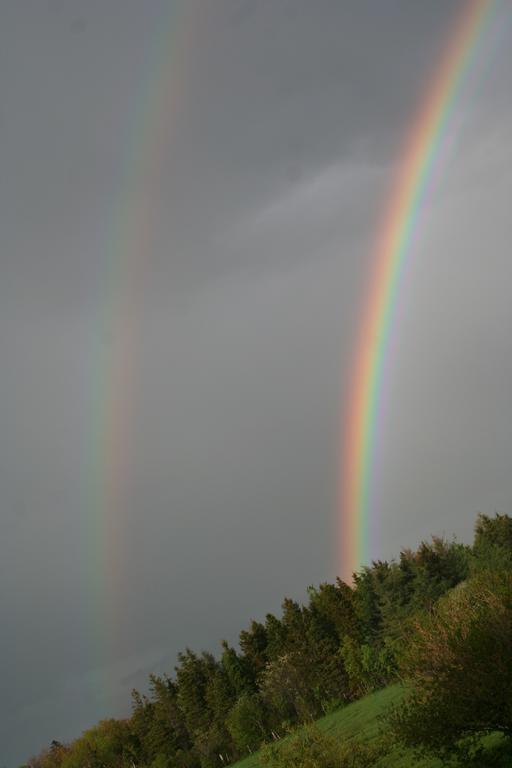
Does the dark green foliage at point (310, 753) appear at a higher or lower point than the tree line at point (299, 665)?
lower

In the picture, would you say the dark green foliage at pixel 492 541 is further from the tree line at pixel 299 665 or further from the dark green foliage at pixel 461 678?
the dark green foliage at pixel 461 678

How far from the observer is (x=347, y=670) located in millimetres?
98625

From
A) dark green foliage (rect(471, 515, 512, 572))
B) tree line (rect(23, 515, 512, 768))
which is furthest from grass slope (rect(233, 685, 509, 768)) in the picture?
dark green foliage (rect(471, 515, 512, 572))

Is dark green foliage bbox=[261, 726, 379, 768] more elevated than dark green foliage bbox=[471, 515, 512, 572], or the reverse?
dark green foliage bbox=[471, 515, 512, 572]

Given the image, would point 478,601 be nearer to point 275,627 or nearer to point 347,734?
point 347,734

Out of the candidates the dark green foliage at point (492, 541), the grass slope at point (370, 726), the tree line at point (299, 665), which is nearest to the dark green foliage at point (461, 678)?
the grass slope at point (370, 726)

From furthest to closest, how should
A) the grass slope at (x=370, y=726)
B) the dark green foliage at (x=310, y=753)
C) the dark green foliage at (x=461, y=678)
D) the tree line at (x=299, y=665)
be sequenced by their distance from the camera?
the tree line at (x=299, y=665) < the grass slope at (x=370, y=726) < the dark green foliage at (x=310, y=753) < the dark green foliage at (x=461, y=678)

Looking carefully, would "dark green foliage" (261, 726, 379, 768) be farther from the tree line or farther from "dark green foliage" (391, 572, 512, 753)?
the tree line

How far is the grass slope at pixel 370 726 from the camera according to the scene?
40344 millimetres

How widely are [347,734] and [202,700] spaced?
6076cm

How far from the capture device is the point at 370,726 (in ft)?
209

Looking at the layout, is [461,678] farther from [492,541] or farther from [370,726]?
[492,541]

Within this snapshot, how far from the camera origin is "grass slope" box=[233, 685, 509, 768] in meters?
40.3

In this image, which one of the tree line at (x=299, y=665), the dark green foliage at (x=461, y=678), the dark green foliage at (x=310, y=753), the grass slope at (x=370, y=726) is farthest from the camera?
the tree line at (x=299, y=665)
